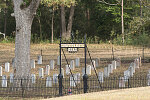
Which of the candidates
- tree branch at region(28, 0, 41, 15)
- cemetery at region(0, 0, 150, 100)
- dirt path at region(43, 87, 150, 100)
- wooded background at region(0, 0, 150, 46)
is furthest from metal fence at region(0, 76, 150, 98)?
wooded background at region(0, 0, 150, 46)

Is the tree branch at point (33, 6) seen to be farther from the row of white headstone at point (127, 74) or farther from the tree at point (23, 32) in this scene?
the row of white headstone at point (127, 74)

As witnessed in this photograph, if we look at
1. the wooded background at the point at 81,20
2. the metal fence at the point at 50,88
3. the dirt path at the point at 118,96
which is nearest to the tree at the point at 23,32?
the metal fence at the point at 50,88

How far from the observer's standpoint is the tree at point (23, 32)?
18.6m

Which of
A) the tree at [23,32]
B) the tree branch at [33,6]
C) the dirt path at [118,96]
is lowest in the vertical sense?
the dirt path at [118,96]

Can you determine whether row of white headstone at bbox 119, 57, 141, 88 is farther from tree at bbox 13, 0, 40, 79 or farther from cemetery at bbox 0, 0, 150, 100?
tree at bbox 13, 0, 40, 79

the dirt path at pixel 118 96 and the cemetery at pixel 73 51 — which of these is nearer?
the dirt path at pixel 118 96

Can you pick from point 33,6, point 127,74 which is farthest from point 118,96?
point 33,6

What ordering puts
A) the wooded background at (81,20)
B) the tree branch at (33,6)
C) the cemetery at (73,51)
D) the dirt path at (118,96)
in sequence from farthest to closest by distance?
1. the wooded background at (81,20)
2. the tree branch at (33,6)
3. the cemetery at (73,51)
4. the dirt path at (118,96)

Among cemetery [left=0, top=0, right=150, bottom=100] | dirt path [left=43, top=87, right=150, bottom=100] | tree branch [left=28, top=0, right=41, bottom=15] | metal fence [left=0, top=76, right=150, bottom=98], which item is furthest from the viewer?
tree branch [left=28, top=0, right=41, bottom=15]

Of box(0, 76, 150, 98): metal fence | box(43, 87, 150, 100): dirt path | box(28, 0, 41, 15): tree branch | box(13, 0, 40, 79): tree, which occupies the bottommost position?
box(0, 76, 150, 98): metal fence

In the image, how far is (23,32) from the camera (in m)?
18.7

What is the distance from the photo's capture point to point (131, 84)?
18.6 meters

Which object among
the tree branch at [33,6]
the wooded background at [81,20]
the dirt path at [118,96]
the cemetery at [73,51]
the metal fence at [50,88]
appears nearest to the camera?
the dirt path at [118,96]

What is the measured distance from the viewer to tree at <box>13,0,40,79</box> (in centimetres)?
1859
